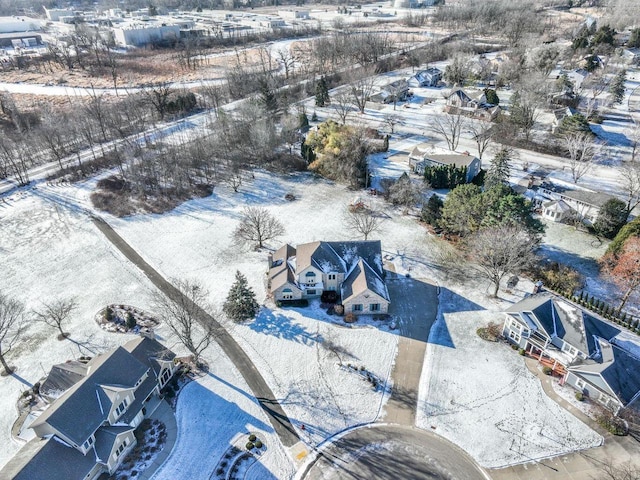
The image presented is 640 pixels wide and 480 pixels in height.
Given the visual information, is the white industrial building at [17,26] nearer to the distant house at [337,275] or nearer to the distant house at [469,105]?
the distant house at [469,105]

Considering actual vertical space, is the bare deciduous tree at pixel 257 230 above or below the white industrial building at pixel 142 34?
below

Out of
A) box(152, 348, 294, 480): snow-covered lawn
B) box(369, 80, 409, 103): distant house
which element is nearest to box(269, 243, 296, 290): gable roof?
box(152, 348, 294, 480): snow-covered lawn

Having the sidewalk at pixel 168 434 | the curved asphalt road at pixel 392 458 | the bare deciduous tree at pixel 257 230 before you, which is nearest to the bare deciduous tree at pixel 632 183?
the curved asphalt road at pixel 392 458

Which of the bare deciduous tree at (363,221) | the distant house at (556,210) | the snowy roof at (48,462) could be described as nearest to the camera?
the snowy roof at (48,462)

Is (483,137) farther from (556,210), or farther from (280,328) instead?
(280,328)

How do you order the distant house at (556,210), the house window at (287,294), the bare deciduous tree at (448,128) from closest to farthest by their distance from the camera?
the house window at (287,294)
the distant house at (556,210)
the bare deciduous tree at (448,128)

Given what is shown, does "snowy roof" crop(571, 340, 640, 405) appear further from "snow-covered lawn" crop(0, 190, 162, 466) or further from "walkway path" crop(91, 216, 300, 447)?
"snow-covered lawn" crop(0, 190, 162, 466)

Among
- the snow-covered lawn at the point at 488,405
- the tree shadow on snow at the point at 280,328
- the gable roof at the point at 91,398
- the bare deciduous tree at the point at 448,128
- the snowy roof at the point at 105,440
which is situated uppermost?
the bare deciduous tree at the point at 448,128

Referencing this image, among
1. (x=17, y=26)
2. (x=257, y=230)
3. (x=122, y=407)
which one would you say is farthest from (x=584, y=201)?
(x=17, y=26)
